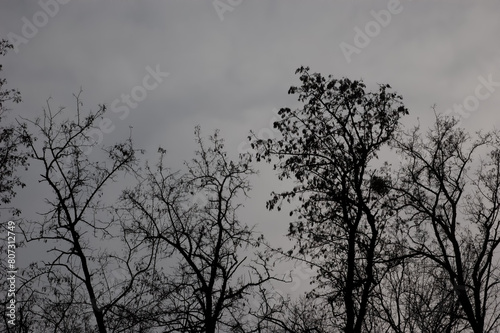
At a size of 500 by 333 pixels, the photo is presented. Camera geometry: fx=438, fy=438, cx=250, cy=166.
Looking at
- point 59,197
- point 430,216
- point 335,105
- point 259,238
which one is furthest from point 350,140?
point 59,197

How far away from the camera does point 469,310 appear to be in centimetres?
1498

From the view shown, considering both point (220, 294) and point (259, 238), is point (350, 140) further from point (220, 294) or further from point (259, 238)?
point (220, 294)

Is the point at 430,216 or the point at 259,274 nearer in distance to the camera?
the point at 259,274

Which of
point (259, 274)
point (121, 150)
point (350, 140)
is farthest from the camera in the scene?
point (121, 150)

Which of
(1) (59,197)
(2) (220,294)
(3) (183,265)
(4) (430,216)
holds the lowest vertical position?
(2) (220,294)

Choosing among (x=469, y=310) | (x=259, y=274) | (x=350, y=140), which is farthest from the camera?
(x=469, y=310)

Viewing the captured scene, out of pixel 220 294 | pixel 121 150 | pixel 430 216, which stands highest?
pixel 121 150

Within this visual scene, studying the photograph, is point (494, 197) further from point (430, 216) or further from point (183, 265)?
point (183, 265)

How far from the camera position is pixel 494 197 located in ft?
55.9

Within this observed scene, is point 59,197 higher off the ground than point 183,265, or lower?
higher

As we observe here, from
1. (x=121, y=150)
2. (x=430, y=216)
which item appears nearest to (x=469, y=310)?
(x=430, y=216)

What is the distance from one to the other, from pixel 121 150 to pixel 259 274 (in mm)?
6804

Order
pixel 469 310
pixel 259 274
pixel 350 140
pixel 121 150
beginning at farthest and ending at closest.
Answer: pixel 121 150 → pixel 469 310 → pixel 259 274 → pixel 350 140

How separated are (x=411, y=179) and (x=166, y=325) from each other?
10.6 metres
